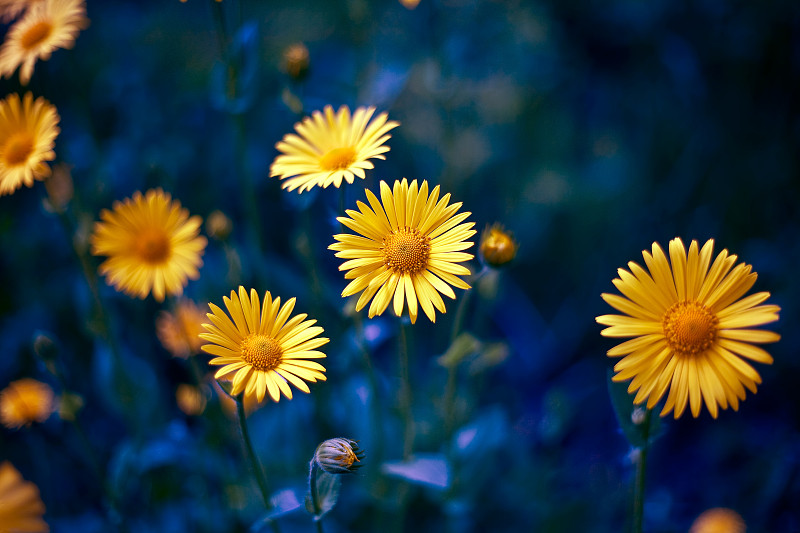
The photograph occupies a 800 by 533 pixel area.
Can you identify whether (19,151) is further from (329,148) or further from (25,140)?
(329,148)

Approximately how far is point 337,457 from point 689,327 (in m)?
0.81

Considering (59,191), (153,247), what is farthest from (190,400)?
(59,191)

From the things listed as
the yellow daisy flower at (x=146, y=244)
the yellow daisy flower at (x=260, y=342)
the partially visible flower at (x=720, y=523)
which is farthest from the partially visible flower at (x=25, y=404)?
the partially visible flower at (x=720, y=523)

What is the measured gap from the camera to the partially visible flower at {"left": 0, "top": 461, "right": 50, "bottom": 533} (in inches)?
60.4

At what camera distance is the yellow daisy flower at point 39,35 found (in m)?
1.61

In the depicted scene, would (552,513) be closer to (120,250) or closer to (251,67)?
(120,250)

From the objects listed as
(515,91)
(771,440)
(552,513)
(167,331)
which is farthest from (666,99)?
(167,331)

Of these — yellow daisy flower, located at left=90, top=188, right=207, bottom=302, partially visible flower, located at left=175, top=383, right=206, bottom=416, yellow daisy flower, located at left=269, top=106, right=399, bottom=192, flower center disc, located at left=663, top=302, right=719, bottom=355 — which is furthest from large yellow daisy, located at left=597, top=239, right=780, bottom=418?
partially visible flower, located at left=175, top=383, right=206, bottom=416

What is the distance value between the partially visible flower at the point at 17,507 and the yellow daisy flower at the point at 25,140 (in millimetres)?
870

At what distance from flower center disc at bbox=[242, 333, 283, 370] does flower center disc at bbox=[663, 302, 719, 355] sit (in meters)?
0.87

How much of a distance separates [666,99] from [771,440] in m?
1.86

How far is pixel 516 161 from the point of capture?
3070mm

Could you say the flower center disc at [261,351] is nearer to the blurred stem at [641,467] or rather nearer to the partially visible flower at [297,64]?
the blurred stem at [641,467]

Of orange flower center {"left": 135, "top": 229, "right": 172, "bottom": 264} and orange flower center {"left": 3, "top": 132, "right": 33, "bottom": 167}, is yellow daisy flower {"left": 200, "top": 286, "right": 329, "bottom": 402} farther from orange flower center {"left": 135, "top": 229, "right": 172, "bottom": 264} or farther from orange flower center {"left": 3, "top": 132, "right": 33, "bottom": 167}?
orange flower center {"left": 3, "top": 132, "right": 33, "bottom": 167}
